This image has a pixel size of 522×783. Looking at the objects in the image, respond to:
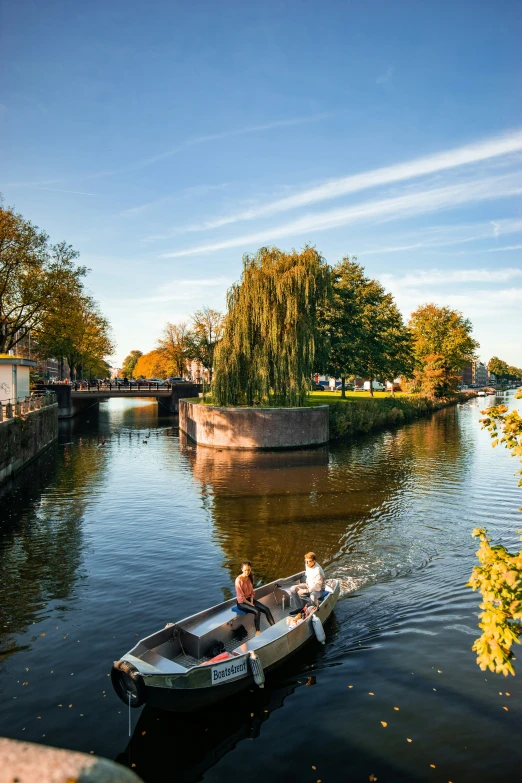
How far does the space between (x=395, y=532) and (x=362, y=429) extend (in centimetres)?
2945

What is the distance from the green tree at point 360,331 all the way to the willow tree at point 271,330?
6670 millimetres

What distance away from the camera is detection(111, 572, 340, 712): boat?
27.6ft

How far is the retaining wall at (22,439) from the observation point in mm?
25938

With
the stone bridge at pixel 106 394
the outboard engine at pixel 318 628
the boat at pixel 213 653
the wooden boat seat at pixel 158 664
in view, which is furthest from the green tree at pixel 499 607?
the stone bridge at pixel 106 394

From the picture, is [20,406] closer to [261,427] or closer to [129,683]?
[261,427]

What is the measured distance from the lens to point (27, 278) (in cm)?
4509

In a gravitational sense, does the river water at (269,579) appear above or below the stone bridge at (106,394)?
below

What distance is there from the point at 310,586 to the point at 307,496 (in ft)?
39.6

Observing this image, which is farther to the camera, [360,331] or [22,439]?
[360,331]

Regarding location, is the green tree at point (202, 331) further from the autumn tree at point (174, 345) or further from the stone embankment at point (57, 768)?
the stone embankment at point (57, 768)

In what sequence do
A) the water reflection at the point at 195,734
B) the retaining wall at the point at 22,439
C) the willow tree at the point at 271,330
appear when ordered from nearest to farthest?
the water reflection at the point at 195,734
the retaining wall at the point at 22,439
the willow tree at the point at 271,330

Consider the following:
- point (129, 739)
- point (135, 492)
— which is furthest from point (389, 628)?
point (135, 492)

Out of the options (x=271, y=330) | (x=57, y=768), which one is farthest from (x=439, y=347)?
(x=57, y=768)

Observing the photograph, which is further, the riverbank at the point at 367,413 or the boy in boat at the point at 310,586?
the riverbank at the point at 367,413
